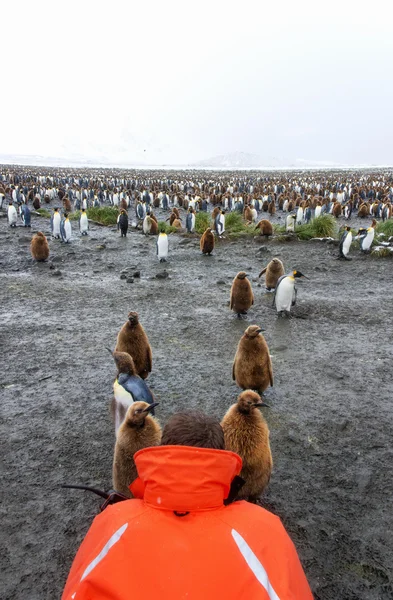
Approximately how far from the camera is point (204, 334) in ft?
20.2

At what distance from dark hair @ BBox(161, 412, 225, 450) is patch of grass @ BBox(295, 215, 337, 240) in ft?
38.0

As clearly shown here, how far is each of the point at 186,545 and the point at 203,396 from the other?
10.5 feet

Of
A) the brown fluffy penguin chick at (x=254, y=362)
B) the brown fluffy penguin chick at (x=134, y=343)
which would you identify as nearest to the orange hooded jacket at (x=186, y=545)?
the brown fluffy penguin chick at (x=254, y=362)

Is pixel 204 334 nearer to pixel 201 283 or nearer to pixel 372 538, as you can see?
pixel 201 283

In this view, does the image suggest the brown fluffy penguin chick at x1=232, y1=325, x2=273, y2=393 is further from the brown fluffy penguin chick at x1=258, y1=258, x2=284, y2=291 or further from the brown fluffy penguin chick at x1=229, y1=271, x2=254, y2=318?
the brown fluffy penguin chick at x1=258, y1=258, x2=284, y2=291

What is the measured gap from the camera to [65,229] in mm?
12234

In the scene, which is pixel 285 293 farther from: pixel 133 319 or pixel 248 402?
pixel 248 402

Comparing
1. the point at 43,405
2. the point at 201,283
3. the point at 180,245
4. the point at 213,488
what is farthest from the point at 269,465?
the point at 180,245

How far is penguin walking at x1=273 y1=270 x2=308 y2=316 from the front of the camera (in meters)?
6.74

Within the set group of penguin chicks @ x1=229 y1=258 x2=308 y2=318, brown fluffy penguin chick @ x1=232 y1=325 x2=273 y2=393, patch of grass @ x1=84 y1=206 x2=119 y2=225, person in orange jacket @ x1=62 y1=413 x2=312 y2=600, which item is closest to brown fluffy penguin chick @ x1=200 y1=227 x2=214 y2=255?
group of penguin chicks @ x1=229 y1=258 x2=308 y2=318

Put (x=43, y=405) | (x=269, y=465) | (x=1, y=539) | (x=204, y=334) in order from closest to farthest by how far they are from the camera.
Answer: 1. (x=1, y=539)
2. (x=269, y=465)
3. (x=43, y=405)
4. (x=204, y=334)

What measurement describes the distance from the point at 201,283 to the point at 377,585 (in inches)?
270

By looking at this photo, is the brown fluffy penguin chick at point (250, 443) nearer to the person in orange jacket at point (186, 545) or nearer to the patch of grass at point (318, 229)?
the person in orange jacket at point (186, 545)

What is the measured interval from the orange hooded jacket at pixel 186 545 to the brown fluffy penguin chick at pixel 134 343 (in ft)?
10.1
